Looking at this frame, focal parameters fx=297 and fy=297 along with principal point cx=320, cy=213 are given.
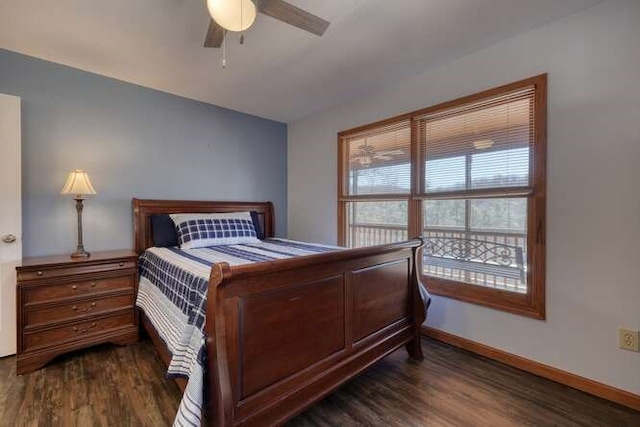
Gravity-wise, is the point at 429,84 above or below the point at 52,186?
above

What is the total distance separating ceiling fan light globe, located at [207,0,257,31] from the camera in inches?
56.6

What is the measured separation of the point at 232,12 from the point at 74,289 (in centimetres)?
231

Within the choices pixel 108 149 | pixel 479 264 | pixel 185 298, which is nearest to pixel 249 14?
pixel 185 298

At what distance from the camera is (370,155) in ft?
10.9

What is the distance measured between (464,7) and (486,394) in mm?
2426

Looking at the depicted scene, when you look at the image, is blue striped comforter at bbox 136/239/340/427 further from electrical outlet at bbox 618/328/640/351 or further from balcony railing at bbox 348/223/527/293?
electrical outlet at bbox 618/328/640/351

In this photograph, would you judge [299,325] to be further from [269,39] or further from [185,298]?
[269,39]

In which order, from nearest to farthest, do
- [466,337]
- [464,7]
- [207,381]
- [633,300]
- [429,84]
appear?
[207,381] → [633,300] → [464,7] → [466,337] → [429,84]

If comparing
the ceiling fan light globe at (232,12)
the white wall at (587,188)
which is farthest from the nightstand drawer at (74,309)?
the white wall at (587,188)

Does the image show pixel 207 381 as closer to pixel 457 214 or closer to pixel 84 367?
pixel 84 367

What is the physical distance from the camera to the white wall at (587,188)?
5.74ft

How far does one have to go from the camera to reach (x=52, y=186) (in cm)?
258

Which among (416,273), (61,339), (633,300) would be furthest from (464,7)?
(61,339)

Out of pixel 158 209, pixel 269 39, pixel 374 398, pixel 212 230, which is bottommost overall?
pixel 374 398
